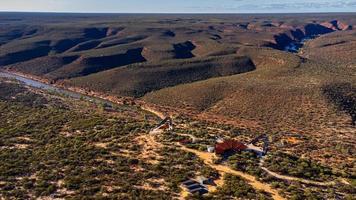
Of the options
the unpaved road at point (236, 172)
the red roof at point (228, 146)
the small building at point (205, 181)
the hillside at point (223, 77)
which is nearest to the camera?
the unpaved road at point (236, 172)

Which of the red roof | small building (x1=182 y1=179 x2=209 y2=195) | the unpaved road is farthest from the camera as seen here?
the red roof

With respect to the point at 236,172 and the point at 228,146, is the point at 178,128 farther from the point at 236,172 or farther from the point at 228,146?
the point at 236,172

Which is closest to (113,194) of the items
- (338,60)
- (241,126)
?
(241,126)

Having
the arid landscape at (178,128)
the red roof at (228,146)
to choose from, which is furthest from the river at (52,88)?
the red roof at (228,146)

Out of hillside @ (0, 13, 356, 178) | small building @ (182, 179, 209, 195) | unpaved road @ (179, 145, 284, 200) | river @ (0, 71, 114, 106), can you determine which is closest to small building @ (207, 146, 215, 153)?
unpaved road @ (179, 145, 284, 200)

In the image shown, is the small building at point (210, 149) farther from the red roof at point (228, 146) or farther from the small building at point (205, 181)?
the small building at point (205, 181)

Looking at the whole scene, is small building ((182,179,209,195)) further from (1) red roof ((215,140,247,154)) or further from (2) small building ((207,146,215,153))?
(2) small building ((207,146,215,153))
